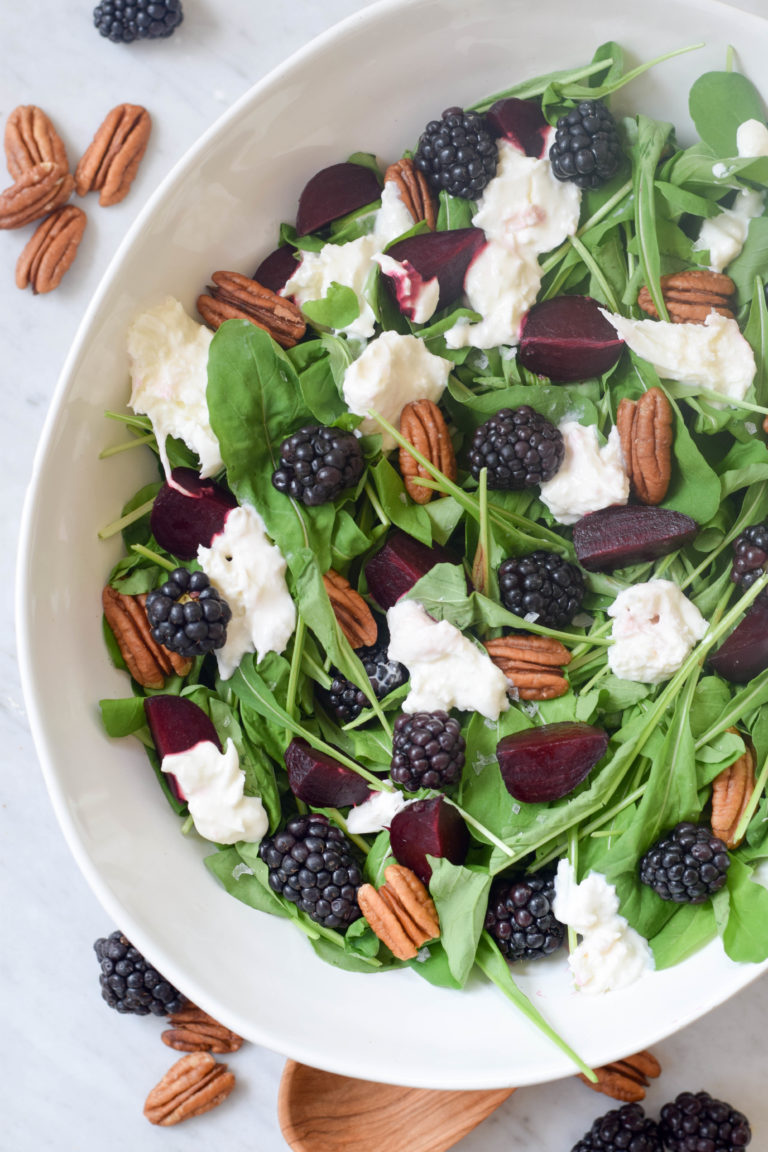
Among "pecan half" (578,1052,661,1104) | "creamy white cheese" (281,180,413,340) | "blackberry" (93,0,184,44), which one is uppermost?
"blackberry" (93,0,184,44)

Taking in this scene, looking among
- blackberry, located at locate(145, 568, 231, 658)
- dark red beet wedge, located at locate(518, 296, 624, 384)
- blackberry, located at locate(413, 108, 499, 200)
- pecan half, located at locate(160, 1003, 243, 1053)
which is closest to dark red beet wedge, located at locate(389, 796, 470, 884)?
blackberry, located at locate(145, 568, 231, 658)

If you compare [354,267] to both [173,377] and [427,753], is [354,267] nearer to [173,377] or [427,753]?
[173,377]

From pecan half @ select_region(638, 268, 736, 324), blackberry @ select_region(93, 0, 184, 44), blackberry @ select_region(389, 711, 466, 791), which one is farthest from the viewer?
blackberry @ select_region(93, 0, 184, 44)

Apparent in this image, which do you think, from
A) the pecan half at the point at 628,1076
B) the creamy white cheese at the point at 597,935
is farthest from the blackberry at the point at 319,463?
the pecan half at the point at 628,1076

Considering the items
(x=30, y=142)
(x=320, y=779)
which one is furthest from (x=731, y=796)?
(x=30, y=142)

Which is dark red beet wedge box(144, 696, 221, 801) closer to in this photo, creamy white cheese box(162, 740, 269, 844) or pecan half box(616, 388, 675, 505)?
creamy white cheese box(162, 740, 269, 844)

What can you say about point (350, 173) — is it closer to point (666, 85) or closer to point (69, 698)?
point (666, 85)
